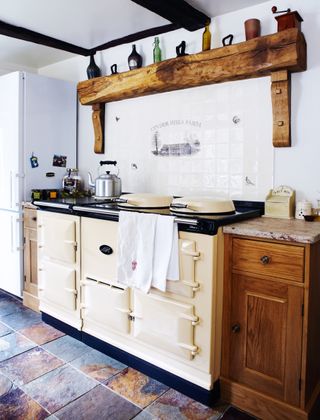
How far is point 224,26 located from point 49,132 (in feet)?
5.54

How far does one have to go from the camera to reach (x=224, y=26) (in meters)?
2.32

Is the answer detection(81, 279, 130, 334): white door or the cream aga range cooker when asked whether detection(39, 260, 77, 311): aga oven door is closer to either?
the cream aga range cooker

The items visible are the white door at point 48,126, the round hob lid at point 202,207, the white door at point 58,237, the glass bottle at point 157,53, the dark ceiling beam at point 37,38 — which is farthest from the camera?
the white door at point 48,126

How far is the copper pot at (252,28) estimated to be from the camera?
2102mm

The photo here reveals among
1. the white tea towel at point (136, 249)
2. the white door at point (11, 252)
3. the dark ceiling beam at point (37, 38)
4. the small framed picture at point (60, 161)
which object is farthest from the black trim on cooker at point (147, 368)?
the dark ceiling beam at point (37, 38)

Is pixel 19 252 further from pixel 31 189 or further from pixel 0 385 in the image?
pixel 0 385

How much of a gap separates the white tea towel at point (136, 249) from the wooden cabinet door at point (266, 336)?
1.52ft

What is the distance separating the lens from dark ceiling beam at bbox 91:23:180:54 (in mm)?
2578

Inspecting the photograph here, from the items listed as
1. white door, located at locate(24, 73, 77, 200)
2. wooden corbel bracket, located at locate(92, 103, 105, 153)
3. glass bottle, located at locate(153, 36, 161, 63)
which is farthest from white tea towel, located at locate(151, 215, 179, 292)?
white door, located at locate(24, 73, 77, 200)

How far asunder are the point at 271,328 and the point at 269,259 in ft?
1.07

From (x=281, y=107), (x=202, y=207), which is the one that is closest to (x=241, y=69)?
(x=281, y=107)

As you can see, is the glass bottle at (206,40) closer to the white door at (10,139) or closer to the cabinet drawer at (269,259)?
the cabinet drawer at (269,259)

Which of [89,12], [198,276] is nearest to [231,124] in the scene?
[198,276]

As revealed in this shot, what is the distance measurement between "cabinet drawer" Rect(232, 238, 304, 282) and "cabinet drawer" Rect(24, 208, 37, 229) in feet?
5.73
